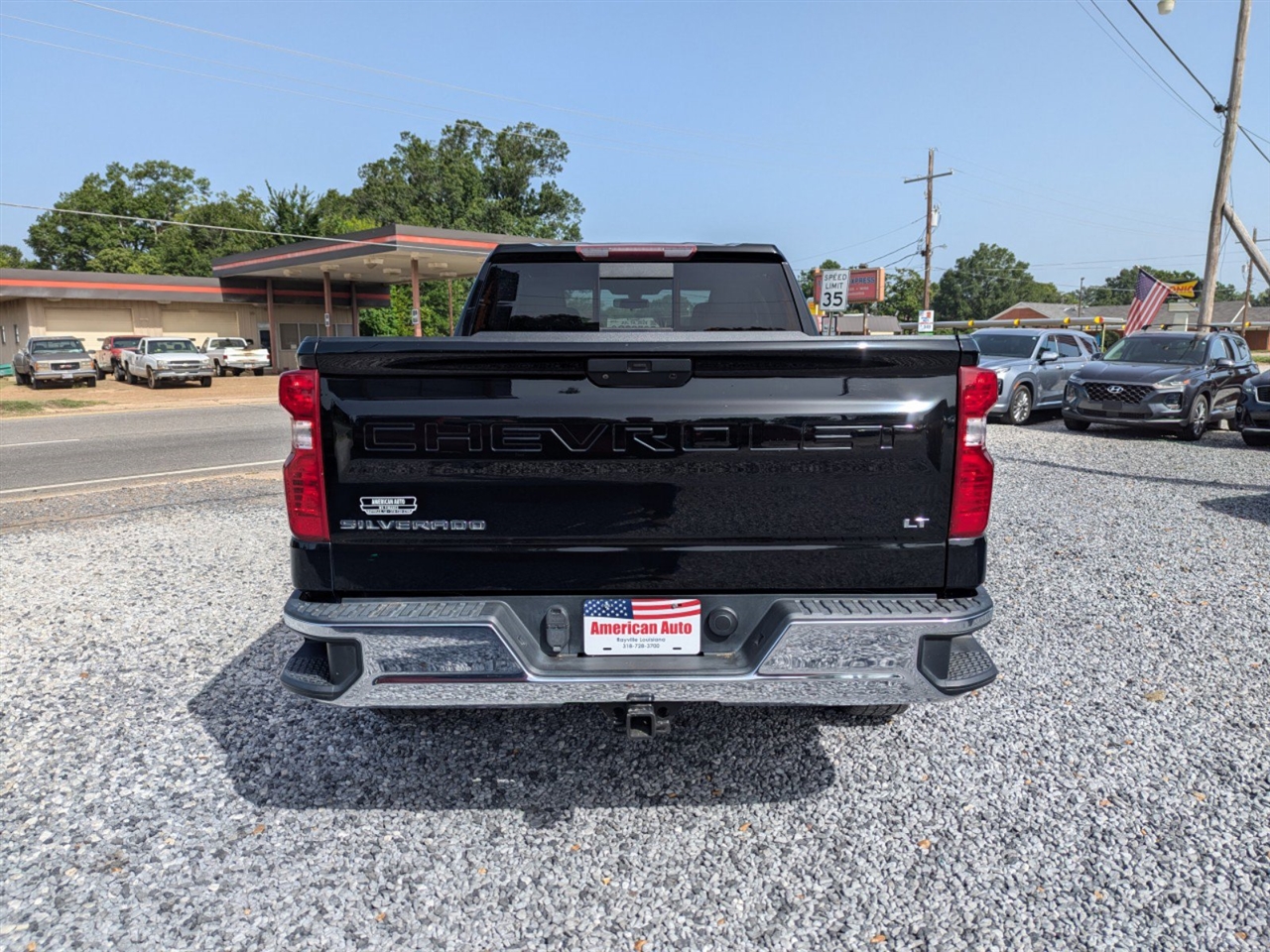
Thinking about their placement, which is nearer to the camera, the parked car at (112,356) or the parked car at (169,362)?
the parked car at (169,362)

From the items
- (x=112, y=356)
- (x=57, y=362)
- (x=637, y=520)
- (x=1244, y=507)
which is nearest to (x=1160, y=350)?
(x=1244, y=507)

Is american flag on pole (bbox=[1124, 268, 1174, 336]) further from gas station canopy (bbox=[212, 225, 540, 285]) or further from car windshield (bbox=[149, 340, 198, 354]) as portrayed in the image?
car windshield (bbox=[149, 340, 198, 354])

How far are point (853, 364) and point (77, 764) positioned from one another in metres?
3.32

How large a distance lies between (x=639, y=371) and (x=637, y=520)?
46cm

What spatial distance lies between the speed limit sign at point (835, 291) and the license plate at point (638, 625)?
1693cm

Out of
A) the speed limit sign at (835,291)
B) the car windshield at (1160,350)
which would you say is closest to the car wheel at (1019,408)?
the car windshield at (1160,350)

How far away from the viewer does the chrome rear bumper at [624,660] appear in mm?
2561

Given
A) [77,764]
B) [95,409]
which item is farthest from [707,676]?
[95,409]

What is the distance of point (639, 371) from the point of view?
2.58 m

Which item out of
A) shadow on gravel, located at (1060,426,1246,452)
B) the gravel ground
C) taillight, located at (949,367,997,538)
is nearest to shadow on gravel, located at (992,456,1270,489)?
shadow on gravel, located at (1060,426,1246,452)

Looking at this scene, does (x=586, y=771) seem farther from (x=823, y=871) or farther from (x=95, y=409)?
(x=95, y=409)

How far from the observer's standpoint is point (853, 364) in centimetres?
259

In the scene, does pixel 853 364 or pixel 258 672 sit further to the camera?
pixel 258 672

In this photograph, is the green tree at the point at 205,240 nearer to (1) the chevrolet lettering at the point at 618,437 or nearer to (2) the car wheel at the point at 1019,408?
(2) the car wheel at the point at 1019,408
